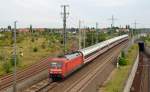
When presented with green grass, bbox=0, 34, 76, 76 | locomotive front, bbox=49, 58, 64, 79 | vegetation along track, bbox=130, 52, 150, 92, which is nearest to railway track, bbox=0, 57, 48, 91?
green grass, bbox=0, 34, 76, 76

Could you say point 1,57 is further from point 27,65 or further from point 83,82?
point 83,82

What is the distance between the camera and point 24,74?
4356 centimetres

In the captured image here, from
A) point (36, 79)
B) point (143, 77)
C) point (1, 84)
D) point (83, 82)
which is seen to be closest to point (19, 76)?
point (36, 79)

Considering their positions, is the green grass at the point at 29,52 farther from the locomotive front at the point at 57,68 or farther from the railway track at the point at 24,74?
the locomotive front at the point at 57,68

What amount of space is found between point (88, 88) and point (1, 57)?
87.3 ft

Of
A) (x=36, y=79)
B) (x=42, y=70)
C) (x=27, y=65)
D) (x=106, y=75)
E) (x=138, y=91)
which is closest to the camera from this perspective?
(x=138, y=91)

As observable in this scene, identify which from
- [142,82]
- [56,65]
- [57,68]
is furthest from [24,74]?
[142,82]

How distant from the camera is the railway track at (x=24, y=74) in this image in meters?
37.2

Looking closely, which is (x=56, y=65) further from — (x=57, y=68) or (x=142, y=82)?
(x=142, y=82)

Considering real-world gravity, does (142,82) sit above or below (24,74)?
below

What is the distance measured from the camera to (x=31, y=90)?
32969mm

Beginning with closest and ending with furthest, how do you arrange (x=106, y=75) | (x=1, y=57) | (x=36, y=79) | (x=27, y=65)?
1. (x=36, y=79)
2. (x=106, y=75)
3. (x=27, y=65)
4. (x=1, y=57)

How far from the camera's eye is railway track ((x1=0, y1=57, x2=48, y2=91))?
3722 centimetres

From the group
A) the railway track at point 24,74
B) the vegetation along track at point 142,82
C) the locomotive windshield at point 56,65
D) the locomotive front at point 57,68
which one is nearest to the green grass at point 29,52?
the railway track at point 24,74
